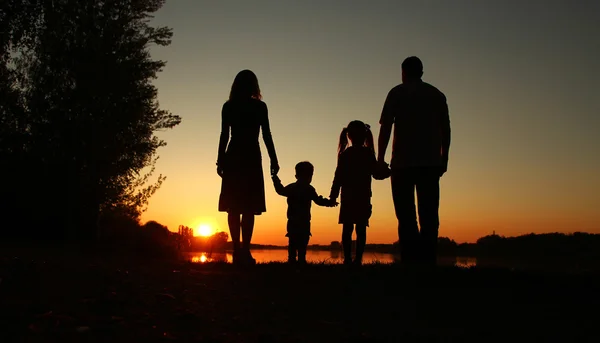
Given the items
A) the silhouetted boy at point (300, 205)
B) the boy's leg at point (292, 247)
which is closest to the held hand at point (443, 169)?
the silhouetted boy at point (300, 205)

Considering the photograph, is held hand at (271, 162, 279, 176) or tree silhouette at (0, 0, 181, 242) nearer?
held hand at (271, 162, 279, 176)

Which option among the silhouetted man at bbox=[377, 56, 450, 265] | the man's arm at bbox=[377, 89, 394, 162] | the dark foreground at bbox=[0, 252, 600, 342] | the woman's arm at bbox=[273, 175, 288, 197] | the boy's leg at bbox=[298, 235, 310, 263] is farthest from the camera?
the boy's leg at bbox=[298, 235, 310, 263]

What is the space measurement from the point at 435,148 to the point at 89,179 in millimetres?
19866

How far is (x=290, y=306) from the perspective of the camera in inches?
246

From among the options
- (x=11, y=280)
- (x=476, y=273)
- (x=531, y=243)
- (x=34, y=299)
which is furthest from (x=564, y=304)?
(x=531, y=243)

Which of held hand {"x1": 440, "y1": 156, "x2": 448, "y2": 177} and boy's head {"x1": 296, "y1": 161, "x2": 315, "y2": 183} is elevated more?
boy's head {"x1": 296, "y1": 161, "x2": 315, "y2": 183}

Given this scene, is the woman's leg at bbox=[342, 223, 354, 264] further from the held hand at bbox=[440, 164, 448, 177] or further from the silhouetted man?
the held hand at bbox=[440, 164, 448, 177]

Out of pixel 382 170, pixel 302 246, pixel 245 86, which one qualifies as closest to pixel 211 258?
pixel 302 246

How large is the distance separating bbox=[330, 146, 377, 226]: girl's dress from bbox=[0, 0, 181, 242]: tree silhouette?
56.0 feet

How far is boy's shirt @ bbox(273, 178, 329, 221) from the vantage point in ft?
39.6

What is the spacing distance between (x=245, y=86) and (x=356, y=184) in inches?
117

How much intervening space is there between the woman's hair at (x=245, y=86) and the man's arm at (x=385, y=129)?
2343 millimetres

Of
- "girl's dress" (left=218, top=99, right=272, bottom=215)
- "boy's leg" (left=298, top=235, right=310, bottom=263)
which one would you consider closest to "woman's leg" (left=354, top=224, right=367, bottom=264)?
"boy's leg" (left=298, top=235, right=310, bottom=263)

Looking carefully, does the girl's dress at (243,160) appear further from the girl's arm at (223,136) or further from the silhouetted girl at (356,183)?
the silhouetted girl at (356,183)
